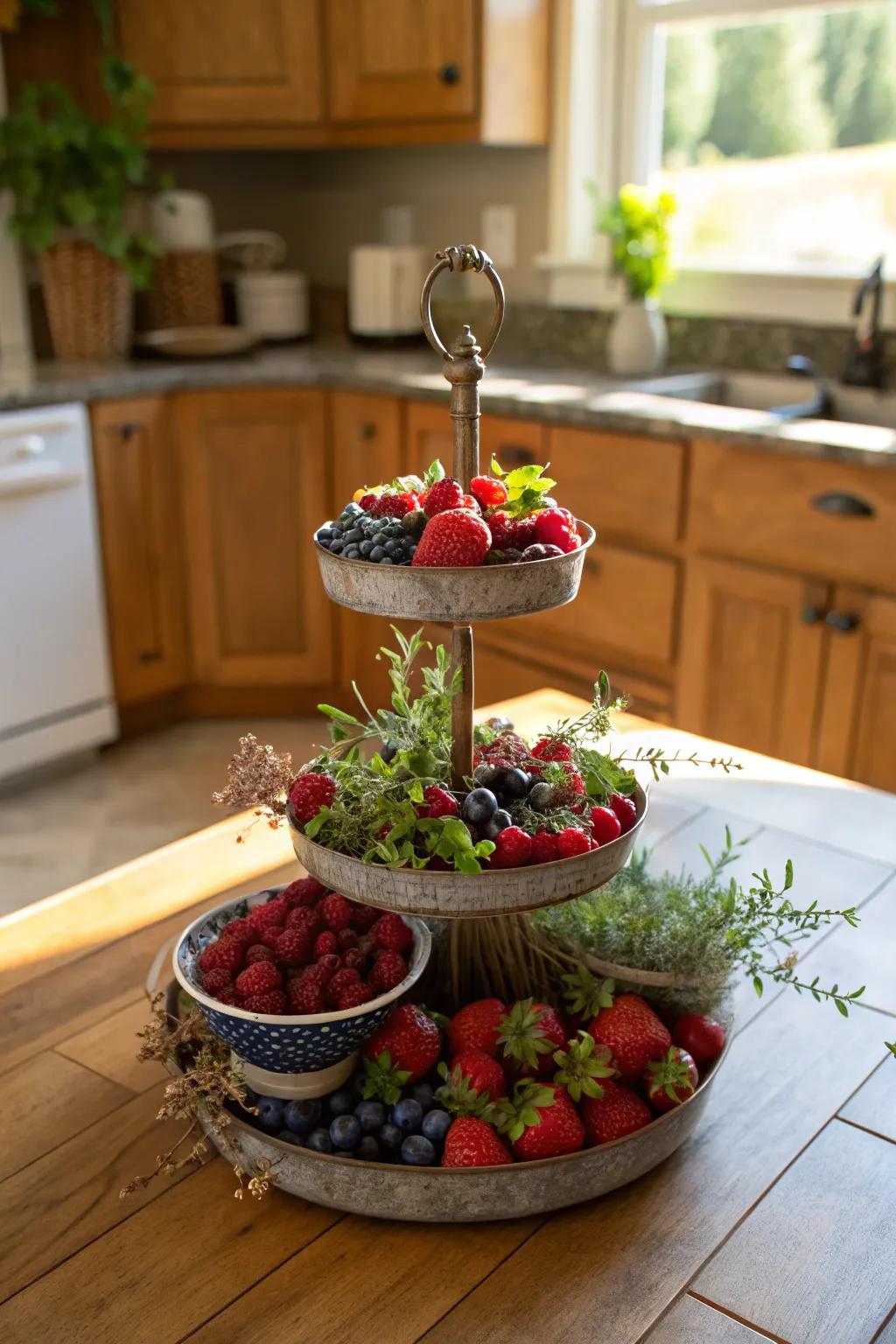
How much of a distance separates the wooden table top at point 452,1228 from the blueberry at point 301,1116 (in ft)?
0.15

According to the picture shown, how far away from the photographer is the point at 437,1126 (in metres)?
0.90

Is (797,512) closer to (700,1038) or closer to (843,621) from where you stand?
(843,621)

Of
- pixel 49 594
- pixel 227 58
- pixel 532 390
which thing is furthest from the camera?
pixel 227 58

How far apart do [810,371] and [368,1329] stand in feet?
7.80

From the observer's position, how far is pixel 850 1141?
3.10 ft

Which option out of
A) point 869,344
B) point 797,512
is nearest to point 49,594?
point 797,512

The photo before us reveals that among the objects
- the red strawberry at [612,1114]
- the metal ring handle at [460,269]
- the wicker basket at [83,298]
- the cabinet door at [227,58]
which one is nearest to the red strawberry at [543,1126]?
the red strawberry at [612,1114]

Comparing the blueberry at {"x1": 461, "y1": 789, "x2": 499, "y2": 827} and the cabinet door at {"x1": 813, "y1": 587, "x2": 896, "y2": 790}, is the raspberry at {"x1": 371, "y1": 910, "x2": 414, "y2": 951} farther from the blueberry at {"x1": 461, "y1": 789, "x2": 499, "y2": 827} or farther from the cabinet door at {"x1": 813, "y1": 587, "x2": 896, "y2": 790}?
the cabinet door at {"x1": 813, "y1": 587, "x2": 896, "y2": 790}

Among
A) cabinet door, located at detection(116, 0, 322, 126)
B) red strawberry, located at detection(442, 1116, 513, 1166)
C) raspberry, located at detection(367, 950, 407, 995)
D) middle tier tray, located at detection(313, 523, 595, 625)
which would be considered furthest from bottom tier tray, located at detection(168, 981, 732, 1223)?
cabinet door, located at detection(116, 0, 322, 126)

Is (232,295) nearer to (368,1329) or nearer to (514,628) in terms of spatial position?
(514,628)

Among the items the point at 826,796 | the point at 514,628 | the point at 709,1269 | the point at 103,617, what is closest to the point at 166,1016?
the point at 709,1269

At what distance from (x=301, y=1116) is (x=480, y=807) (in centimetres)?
26

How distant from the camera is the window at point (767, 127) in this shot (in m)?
2.94

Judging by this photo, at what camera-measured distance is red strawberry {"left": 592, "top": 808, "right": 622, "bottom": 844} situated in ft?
2.97
